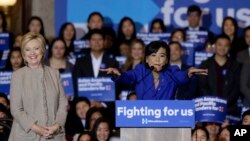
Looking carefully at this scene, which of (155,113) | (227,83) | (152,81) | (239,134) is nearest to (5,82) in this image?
(227,83)

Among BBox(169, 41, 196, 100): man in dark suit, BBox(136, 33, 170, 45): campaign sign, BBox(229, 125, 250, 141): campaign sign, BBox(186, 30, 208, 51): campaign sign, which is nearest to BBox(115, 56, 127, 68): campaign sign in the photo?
BBox(136, 33, 170, 45): campaign sign

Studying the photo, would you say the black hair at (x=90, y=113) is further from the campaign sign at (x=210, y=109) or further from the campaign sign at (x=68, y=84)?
the campaign sign at (x=210, y=109)

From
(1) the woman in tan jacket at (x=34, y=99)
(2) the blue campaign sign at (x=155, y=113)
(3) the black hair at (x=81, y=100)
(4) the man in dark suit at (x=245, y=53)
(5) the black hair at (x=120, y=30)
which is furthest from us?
(5) the black hair at (x=120, y=30)

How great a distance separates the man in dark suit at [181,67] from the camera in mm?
11852

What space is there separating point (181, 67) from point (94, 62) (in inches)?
48.3

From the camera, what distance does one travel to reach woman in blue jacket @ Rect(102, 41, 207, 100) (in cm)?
807

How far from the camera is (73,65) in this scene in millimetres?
12469

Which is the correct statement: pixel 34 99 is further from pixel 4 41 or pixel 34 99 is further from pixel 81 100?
pixel 4 41

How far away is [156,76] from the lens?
321 inches

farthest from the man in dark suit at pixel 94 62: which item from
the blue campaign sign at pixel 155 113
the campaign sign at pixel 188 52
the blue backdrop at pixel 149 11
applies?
the blue campaign sign at pixel 155 113

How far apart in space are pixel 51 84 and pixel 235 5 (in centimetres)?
717

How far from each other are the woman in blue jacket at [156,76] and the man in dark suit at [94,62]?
3937 mm

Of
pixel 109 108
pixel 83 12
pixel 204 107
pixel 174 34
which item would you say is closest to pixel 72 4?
pixel 83 12

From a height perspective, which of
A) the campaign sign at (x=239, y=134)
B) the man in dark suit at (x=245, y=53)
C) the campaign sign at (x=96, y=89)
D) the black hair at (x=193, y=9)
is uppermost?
the black hair at (x=193, y=9)
